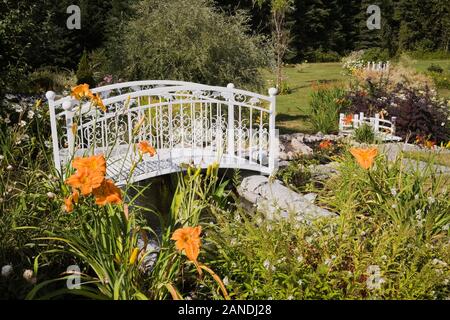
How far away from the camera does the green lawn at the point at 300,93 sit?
941cm

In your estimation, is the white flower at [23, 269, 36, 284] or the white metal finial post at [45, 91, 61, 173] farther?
the white metal finial post at [45, 91, 61, 173]

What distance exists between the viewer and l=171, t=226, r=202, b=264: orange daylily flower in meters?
1.89

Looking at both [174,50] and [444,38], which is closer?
[174,50]

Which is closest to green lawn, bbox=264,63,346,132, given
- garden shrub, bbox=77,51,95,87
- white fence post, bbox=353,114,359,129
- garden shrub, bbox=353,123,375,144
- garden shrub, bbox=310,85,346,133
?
garden shrub, bbox=310,85,346,133

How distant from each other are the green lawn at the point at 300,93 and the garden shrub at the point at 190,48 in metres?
1.32

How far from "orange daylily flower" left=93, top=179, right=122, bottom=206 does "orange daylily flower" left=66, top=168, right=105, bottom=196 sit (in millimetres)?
56

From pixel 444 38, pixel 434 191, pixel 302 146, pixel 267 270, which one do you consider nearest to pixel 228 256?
pixel 267 270

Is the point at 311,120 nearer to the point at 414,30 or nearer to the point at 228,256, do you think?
the point at 228,256

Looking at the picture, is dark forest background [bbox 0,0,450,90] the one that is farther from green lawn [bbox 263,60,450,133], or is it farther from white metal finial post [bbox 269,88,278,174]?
white metal finial post [bbox 269,88,278,174]

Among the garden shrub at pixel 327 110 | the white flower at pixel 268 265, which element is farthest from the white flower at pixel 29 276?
the garden shrub at pixel 327 110

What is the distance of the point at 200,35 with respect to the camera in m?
8.29

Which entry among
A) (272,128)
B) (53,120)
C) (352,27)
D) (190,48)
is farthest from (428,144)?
(352,27)

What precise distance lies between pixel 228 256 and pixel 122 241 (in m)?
0.61

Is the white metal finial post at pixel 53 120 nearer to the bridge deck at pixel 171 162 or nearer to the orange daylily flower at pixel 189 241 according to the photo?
the bridge deck at pixel 171 162
